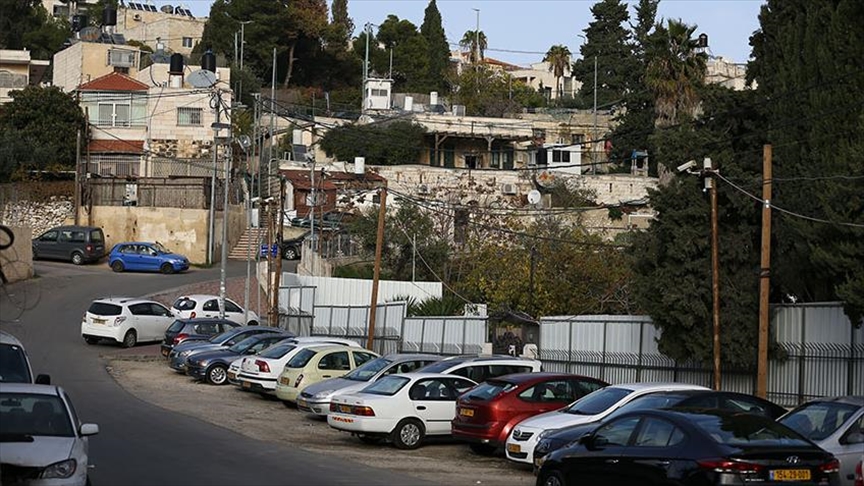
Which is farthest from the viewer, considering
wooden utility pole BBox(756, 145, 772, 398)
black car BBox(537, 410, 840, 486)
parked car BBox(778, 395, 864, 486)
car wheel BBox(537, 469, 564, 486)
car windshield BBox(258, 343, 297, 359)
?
car windshield BBox(258, 343, 297, 359)

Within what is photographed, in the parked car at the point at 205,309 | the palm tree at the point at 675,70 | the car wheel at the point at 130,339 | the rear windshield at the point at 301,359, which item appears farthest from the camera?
the parked car at the point at 205,309

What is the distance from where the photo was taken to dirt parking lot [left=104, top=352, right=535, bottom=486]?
20094 mm

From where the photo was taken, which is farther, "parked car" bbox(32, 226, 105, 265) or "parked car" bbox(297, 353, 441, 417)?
"parked car" bbox(32, 226, 105, 265)

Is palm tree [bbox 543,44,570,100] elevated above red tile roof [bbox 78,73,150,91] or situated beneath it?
elevated above

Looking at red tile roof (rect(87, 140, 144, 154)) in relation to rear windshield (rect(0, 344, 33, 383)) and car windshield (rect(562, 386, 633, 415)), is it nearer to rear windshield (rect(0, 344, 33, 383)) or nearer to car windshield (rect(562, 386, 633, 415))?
rear windshield (rect(0, 344, 33, 383))

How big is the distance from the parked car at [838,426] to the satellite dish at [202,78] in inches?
1970

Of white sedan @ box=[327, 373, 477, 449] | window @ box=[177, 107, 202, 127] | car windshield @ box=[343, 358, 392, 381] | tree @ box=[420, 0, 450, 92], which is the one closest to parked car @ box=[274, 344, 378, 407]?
car windshield @ box=[343, 358, 392, 381]

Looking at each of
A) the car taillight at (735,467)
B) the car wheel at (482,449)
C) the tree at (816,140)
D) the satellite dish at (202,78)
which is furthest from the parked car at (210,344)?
the satellite dish at (202,78)

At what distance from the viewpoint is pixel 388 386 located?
23625 mm

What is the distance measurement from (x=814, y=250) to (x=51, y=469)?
16240 mm

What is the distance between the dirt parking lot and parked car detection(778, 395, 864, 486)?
413 centimetres

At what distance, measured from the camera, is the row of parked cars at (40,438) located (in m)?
13.8

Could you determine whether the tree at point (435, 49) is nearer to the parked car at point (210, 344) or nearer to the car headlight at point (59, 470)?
the parked car at point (210, 344)

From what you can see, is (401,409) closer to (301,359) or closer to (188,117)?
(301,359)
